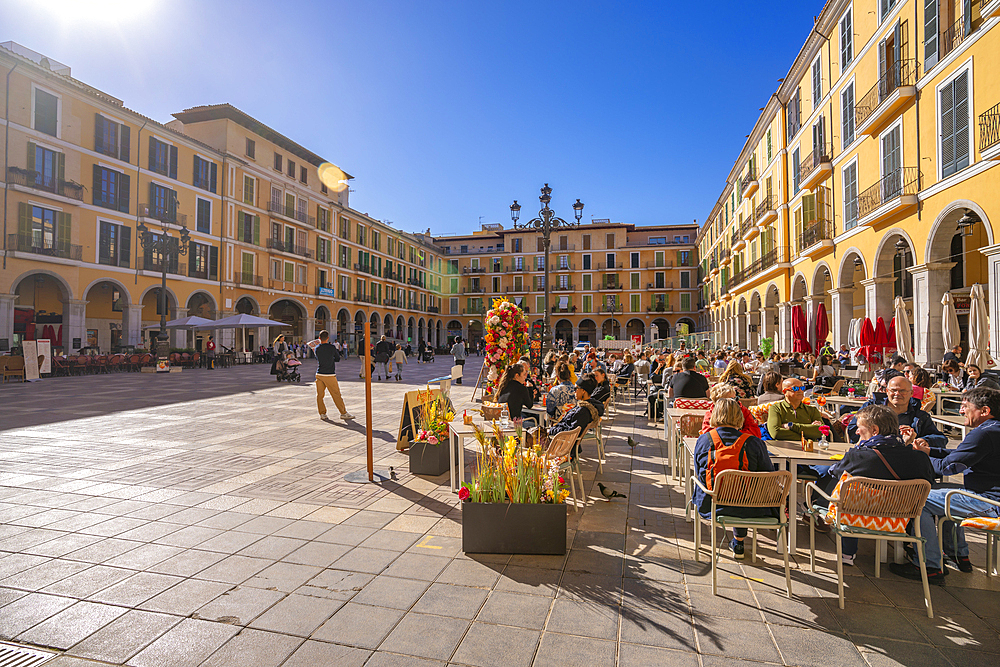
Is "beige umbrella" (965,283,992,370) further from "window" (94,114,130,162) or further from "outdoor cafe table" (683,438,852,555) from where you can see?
"window" (94,114,130,162)

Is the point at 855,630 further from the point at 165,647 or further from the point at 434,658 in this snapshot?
the point at 165,647

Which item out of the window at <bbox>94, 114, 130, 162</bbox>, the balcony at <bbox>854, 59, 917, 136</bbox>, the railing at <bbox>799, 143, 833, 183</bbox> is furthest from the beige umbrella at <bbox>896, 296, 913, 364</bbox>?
the window at <bbox>94, 114, 130, 162</bbox>

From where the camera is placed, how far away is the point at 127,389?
575 inches

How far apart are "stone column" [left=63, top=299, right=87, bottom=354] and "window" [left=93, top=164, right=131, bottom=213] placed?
15.0 ft

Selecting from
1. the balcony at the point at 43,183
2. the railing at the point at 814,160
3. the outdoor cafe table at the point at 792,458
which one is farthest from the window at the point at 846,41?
the balcony at the point at 43,183

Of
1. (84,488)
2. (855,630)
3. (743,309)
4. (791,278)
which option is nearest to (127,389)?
(84,488)

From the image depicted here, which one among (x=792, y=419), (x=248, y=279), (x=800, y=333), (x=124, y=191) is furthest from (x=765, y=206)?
(x=124, y=191)

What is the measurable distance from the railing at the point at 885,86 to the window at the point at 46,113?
29.0 m

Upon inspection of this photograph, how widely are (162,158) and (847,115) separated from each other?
96.9 feet

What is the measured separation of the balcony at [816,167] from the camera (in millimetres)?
17375

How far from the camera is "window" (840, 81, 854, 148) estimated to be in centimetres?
1612

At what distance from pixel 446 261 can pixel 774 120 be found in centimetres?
4146

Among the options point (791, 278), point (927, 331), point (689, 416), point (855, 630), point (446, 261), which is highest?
point (446, 261)

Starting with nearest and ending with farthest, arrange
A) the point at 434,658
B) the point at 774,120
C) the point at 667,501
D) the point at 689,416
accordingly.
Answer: the point at 434,658 → the point at 667,501 → the point at 689,416 → the point at 774,120
